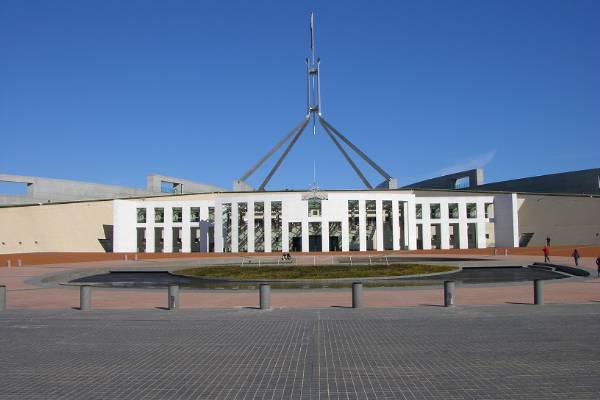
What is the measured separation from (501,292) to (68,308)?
1250cm

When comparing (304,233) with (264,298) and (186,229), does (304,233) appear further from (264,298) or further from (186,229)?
(264,298)

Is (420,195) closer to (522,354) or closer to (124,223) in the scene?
(124,223)

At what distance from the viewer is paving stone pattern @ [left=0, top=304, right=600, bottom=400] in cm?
591

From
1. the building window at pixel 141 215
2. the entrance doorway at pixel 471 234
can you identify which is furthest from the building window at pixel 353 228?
the building window at pixel 141 215

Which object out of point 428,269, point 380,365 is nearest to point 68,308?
point 380,365

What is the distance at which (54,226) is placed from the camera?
5616cm

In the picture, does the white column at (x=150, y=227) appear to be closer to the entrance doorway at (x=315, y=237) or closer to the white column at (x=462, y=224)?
the entrance doorway at (x=315, y=237)

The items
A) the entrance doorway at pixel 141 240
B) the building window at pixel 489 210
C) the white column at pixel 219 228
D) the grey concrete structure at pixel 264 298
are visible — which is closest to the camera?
the grey concrete structure at pixel 264 298

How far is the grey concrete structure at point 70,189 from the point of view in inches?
2350

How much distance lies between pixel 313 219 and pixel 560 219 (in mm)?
29538

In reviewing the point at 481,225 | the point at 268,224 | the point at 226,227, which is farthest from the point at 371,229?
the point at 226,227

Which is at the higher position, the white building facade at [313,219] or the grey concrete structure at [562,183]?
the grey concrete structure at [562,183]

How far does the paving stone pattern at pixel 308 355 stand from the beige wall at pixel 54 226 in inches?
1883

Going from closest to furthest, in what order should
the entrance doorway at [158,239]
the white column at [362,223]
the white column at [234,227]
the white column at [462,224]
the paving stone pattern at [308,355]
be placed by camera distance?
the paving stone pattern at [308,355]
the white column at [362,223]
the white column at [234,227]
the white column at [462,224]
the entrance doorway at [158,239]
